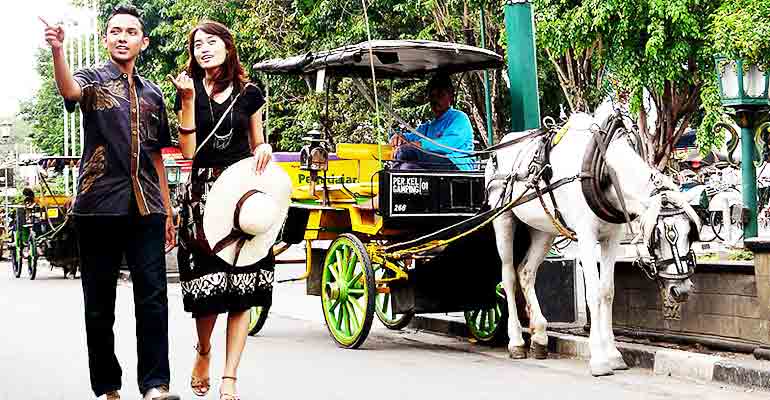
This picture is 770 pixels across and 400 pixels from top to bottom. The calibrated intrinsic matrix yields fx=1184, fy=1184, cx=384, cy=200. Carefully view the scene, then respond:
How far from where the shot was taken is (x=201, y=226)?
6426mm

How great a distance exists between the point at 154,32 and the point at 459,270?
25.7 meters

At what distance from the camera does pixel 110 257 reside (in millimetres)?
6184

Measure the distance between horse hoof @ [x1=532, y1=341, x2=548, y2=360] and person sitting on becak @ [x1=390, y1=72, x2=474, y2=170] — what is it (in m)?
1.72

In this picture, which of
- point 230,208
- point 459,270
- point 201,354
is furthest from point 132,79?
point 459,270

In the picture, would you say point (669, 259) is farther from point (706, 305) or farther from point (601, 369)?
point (601, 369)

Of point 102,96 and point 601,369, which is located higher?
point 102,96

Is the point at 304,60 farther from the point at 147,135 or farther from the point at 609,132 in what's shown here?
the point at 147,135

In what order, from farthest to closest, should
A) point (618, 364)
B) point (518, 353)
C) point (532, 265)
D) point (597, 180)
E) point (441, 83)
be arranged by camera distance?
1. point (441, 83)
2. point (532, 265)
3. point (518, 353)
4. point (618, 364)
5. point (597, 180)

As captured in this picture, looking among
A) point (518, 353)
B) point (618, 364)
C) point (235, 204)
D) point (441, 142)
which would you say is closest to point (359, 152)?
point (441, 142)

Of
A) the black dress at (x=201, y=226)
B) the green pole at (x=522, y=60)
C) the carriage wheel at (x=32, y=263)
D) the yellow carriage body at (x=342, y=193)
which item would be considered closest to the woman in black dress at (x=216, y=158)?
the black dress at (x=201, y=226)

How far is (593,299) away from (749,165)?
14.2ft

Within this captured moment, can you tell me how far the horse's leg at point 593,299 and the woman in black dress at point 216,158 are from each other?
263 cm

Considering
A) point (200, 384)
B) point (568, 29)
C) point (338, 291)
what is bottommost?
point (200, 384)

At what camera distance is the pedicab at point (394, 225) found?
31.4 ft
